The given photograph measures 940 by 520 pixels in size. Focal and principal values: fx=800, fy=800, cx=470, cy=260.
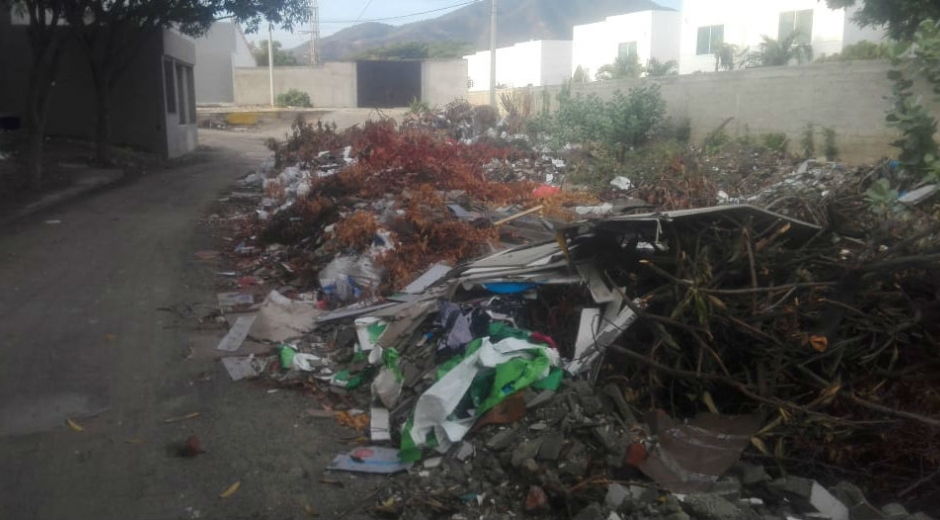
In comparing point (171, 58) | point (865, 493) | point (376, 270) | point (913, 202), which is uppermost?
point (171, 58)

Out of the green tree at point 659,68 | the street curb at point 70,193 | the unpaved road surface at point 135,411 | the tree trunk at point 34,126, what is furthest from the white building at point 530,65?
the unpaved road surface at point 135,411

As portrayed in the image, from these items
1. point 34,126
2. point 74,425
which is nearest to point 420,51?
point 34,126

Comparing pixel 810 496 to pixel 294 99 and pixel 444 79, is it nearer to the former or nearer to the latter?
pixel 294 99

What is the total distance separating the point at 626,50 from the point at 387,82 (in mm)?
14315

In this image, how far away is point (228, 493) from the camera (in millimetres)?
4238

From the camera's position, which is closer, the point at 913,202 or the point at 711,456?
the point at 711,456

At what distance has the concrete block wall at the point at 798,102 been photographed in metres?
13.5

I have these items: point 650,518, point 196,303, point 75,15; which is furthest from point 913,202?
point 75,15

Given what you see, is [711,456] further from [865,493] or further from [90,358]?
[90,358]

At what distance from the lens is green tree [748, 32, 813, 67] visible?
3128 cm

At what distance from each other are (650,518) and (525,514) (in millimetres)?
620

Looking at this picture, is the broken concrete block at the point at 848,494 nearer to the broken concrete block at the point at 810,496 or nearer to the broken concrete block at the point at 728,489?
the broken concrete block at the point at 810,496

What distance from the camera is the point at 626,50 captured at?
138 feet

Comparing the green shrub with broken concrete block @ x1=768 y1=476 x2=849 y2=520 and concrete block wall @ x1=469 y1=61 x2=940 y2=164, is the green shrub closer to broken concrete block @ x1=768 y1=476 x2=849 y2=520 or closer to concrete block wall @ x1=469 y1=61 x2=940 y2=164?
concrete block wall @ x1=469 y1=61 x2=940 y2=164
